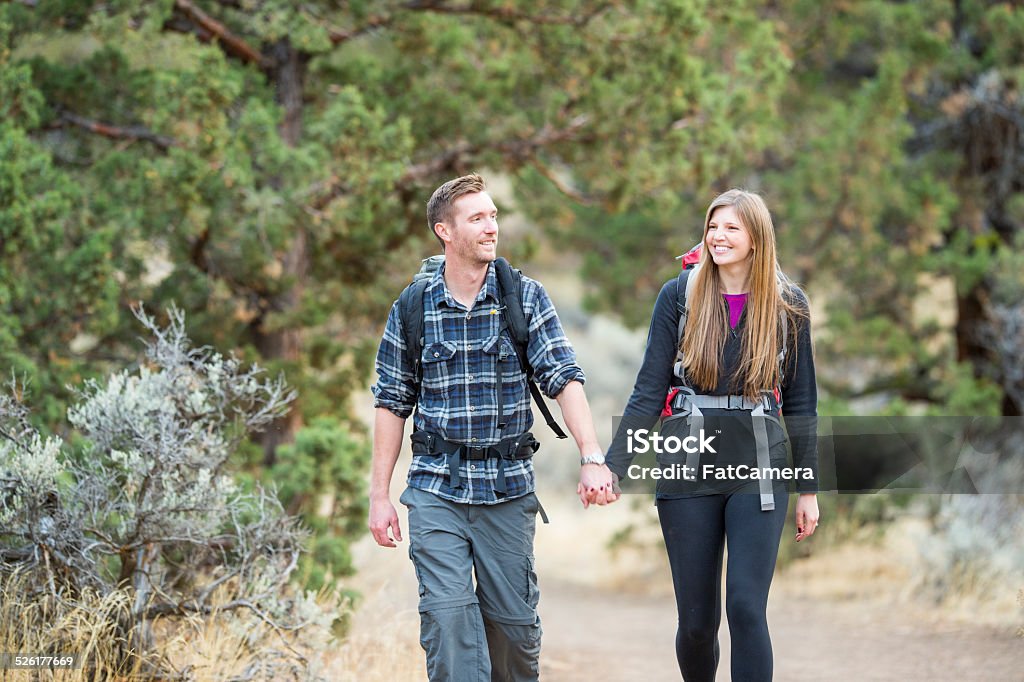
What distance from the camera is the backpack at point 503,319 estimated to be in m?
4.36

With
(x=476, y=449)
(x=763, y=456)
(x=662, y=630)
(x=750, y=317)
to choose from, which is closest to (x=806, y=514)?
(x=763, y=456)

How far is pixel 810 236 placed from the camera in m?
12.1

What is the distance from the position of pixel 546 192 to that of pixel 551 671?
189 inches

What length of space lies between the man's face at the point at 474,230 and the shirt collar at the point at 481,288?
10 centimetres

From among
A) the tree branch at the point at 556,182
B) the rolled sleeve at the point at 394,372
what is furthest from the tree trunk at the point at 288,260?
the rolled sleeve at the point at 394,372

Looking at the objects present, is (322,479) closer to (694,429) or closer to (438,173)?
(438,173)

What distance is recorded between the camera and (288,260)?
372 inches

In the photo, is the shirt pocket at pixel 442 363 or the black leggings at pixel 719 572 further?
the shirt pocket at pixel 442 363

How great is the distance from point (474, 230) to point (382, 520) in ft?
3.62

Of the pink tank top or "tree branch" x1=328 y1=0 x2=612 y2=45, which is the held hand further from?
"tree branch" x1=328 y1=0 x2=612 y2=45

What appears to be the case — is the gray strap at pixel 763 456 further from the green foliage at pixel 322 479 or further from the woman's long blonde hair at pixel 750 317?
the green foliage at pixel 322 479

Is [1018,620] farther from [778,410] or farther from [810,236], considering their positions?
[778,410]

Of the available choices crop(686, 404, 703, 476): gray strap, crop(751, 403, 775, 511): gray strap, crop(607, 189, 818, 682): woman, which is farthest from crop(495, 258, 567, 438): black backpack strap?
crop(751, 403, 775, 511): gray strap

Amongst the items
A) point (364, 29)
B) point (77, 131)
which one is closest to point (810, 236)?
point (364, 29)
